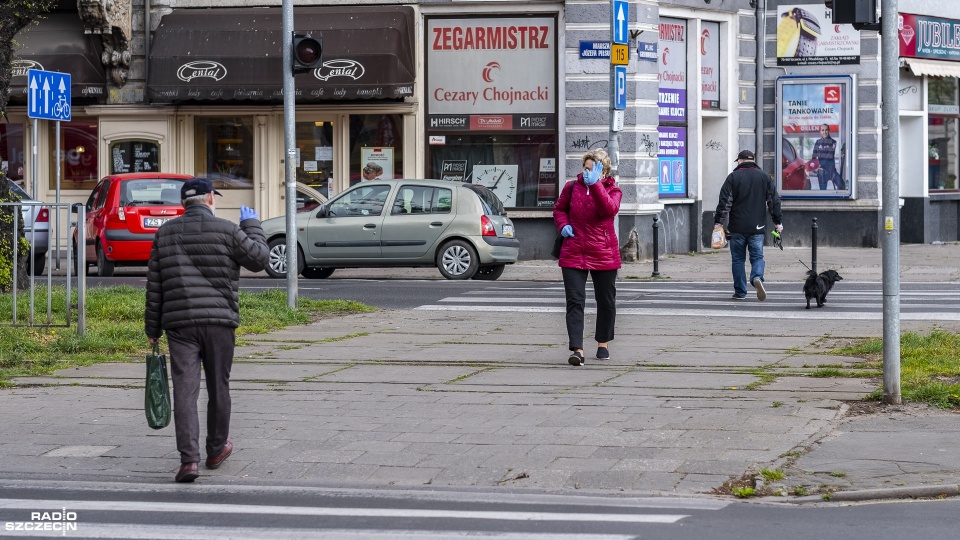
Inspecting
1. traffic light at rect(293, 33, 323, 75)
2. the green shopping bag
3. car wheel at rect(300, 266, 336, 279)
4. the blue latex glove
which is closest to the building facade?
car wheel at rect(300, 266, 336, 279)

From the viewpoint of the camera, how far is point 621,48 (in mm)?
21891

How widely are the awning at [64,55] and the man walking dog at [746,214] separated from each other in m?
13.1

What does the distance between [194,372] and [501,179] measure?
17.5 m

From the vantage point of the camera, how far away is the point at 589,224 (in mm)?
11438

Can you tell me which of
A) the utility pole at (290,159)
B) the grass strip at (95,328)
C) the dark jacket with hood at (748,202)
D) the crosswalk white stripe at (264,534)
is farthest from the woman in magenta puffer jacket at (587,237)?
the dark jacket with hood at (748,202)

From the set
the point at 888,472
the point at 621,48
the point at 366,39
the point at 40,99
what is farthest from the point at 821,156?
the point at 888,472

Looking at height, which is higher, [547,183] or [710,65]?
[710,65]

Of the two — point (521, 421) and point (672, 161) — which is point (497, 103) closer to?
point (672, 161)

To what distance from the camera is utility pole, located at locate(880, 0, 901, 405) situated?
9031 millimetres

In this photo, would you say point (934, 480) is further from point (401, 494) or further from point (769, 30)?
point (769, 30)

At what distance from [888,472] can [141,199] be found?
50.7 ft

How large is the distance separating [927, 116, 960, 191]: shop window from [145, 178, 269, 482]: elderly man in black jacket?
930 inches

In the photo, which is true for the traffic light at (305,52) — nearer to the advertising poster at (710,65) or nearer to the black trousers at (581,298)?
the black trousers at (581,298)

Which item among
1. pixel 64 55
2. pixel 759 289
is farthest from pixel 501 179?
pixel 759 289
